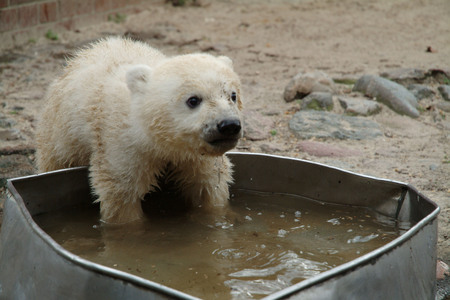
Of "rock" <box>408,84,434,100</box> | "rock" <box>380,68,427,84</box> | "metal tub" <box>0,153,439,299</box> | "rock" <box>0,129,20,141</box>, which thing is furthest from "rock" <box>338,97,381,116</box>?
"rock" <box>0,129,20,141</box>

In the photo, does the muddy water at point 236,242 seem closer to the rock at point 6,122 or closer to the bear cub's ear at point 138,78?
the bear cub's ear at point 138,78

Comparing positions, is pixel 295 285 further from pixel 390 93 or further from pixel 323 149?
pixel 390 93

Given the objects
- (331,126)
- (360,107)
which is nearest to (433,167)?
(331,126)

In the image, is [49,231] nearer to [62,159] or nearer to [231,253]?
Answer: [62,159]

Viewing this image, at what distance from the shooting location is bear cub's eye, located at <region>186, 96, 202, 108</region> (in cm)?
308

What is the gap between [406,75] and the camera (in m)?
6.12

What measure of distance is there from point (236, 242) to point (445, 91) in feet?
11.0

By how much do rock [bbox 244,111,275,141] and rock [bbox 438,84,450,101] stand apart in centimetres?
175

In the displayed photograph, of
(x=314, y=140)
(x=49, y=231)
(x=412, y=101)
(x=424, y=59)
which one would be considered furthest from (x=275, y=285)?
(x=424, y=59)

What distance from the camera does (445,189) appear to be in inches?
157

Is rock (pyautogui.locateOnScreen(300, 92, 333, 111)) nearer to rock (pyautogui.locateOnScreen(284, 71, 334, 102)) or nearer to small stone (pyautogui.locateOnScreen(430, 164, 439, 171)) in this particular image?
rock (pyautogui.locateOnScreen(284, 71, 334, 102))

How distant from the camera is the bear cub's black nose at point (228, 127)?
9.65 ft

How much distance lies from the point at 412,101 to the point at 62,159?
3.34 meters

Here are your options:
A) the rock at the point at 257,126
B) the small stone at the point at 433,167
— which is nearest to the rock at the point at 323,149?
the rock at the point at 257,126
